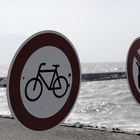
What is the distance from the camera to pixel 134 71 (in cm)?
313

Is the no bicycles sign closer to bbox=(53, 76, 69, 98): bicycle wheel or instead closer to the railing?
bbox=(53, 76, 69, 98): bicycle wheel

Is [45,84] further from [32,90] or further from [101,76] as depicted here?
[101,76]

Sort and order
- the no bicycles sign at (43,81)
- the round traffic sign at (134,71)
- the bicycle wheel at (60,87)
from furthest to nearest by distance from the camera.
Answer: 1. the round traffic sign at (134,71)
2. the bicycle wheel at (60,87)
3. the no bicycles sign at (43,81)

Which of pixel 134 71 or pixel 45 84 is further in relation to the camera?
pixel 134 71

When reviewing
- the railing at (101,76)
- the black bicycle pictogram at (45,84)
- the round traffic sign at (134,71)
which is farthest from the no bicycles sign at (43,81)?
the round traffic sign at (134,71)

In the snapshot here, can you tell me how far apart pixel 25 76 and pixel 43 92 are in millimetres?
168

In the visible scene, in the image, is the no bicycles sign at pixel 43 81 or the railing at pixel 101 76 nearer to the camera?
the no bicycles sign at pixel 43 81

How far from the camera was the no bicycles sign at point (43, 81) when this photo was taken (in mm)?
2191

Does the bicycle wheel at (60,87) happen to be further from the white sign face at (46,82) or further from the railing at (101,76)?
the railing at (101,76)

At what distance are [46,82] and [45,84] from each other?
0.5 inches

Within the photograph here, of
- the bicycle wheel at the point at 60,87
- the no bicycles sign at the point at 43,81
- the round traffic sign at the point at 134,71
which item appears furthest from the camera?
the round traffic sign at the point at 134,71

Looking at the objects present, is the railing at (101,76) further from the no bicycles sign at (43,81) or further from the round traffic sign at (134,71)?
the no bicycles sign at (43,81)

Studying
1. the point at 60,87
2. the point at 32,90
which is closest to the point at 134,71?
the point at 60,87

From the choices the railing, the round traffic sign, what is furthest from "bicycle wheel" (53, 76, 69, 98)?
the round traffic sign
